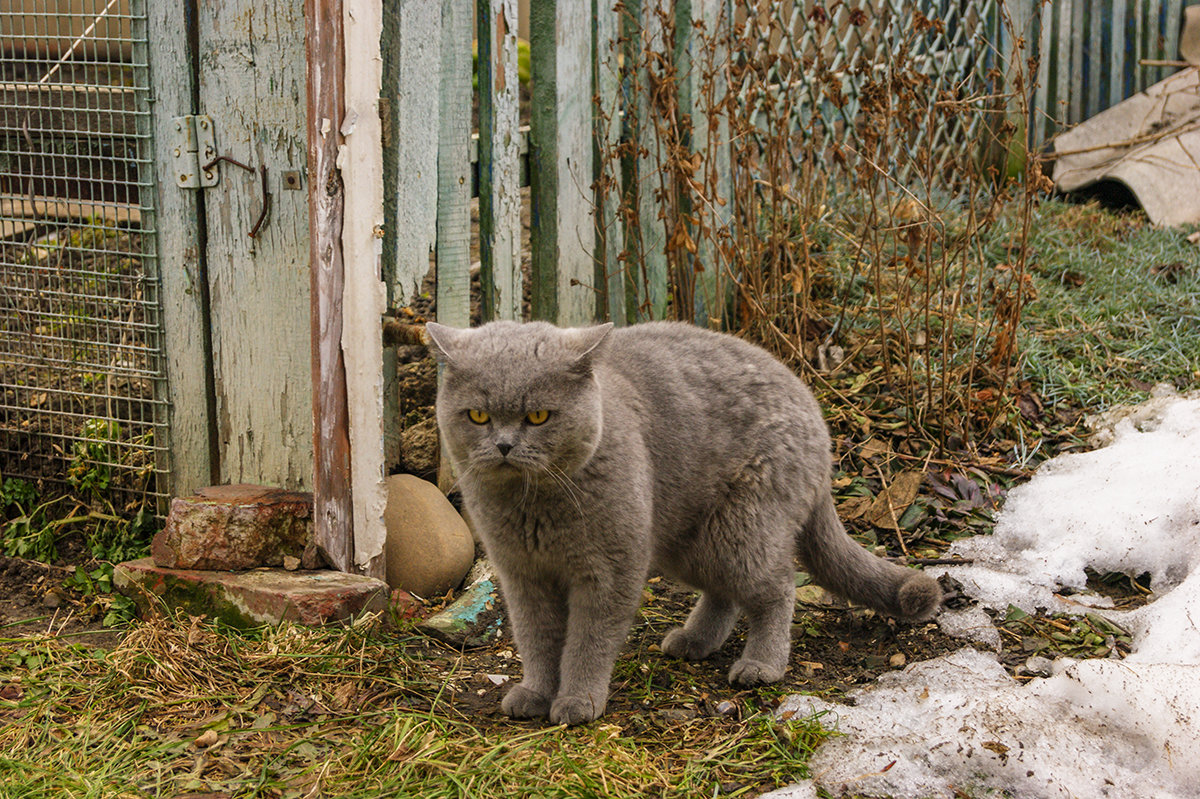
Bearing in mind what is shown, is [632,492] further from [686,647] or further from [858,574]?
[858,574]

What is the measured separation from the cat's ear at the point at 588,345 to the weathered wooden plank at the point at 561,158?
1388 millimetres

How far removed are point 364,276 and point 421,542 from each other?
2.99ft

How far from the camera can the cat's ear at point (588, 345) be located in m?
2.56

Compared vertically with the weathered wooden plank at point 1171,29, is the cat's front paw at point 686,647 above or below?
below

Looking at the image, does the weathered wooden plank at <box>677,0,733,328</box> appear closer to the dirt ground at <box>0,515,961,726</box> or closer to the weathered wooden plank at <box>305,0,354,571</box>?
the dirt ground at <box>0,515,961,726</box>

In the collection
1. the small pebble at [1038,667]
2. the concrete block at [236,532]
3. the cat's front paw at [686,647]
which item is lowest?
the cat's front paw at [686,647]

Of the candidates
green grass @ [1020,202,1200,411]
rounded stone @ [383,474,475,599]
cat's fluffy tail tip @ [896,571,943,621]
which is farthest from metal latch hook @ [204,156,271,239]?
green grass @ [1020,202,1200,411]

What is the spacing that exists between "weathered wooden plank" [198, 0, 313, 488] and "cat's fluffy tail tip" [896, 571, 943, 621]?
180 centimetres

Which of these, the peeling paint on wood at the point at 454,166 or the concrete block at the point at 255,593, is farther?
the peeling paint on wood at the point at 454,166

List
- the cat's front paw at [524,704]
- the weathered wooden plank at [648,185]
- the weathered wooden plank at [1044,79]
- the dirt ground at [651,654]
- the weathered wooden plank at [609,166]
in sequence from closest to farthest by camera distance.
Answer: the cat's front paw at [524,704]
the dirt ground at [651,654]
the weathered wooden plank at [609,166]
the weathered wooden plank at [648,185]
the weathered wooden plank at [1044,79]

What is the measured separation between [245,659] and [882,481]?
2363 mm

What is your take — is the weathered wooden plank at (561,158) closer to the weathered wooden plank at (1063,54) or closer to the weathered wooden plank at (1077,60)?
the weathered wooden plank at (1063,54)

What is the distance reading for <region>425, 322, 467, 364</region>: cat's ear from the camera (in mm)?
2585

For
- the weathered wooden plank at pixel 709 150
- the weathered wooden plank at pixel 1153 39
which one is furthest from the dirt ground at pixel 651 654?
the weathered wooden plank at pixel 1153 39
